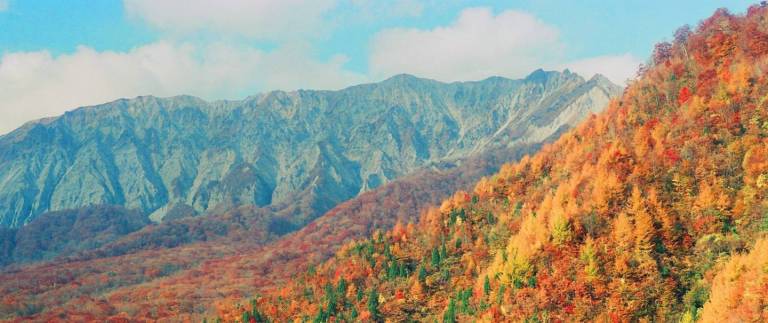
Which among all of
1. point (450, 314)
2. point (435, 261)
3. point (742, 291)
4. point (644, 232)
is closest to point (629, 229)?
point (644, 232)

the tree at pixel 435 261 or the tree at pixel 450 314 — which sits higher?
the tree at pixel 435 261

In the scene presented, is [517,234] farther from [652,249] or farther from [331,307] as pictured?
[331,307]

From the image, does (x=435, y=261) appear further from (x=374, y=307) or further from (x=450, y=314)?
(x=450, y=314)

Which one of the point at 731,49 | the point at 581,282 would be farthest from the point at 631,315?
the point at 731,49

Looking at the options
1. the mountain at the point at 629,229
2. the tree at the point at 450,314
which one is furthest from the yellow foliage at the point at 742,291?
the tree at the point at 450,314

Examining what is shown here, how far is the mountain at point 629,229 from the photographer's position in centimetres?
11456

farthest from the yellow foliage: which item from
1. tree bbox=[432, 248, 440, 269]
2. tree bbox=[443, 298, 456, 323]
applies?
tree bbox=[432, 248, 440, 269]

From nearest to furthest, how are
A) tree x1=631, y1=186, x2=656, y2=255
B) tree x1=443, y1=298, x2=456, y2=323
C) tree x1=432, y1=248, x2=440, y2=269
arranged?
tree x1=631, y1=186, x2=656, y2=255
tree x1=443, y1=298, x2=456, y2=323
tree x1=432, y1=248, x2=440, y2=269

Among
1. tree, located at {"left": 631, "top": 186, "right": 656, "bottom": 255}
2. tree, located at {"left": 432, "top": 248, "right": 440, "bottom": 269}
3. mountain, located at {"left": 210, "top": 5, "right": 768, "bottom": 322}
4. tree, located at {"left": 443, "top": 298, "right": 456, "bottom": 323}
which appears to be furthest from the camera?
tree, located at {"left": 432, "top": 248, "right": 440, "bottom": 269}

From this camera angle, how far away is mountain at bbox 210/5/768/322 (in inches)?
4510

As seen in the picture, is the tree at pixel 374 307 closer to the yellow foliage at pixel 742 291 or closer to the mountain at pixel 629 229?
the mountain at pixel 629 229

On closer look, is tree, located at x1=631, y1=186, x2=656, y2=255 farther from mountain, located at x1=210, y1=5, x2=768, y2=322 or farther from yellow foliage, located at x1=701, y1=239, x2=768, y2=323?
yellow foliage, located at x1=701, y1=239, x2=768, y2=323

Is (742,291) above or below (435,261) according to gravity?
below

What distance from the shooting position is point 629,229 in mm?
125562
